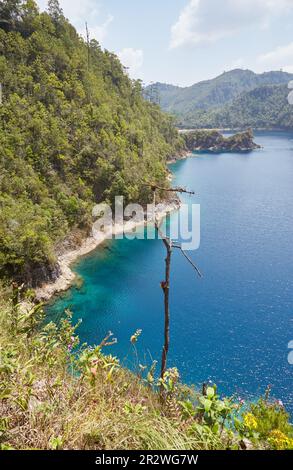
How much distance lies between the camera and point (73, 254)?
33.0 m

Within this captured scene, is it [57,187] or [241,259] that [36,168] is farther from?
[241,259]

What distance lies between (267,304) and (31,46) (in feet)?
146

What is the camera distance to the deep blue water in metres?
19.2

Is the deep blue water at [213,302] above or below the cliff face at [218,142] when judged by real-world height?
below

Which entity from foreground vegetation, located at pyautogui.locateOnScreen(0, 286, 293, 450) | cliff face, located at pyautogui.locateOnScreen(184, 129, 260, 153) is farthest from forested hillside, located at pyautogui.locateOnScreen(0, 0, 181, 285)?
cliff face, located at pyautogui.locateOnScreen(184, 129, 260, 153)

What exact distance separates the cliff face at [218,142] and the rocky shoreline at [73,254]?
7489 cm

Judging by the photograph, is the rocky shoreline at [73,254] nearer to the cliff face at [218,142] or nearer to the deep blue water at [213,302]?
the deep blue water at [213,302]

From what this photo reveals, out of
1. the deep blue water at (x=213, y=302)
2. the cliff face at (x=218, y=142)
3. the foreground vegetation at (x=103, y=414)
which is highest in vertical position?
the cliff face at (x=218, y=142)

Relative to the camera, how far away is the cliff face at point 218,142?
116812mm

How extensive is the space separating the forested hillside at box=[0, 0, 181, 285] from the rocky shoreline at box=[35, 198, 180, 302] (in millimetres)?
1127

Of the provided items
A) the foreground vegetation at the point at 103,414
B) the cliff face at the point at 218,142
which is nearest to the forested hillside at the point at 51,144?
the foreground vegetation at the point at 103,414

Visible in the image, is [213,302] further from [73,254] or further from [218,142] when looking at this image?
[218,142]

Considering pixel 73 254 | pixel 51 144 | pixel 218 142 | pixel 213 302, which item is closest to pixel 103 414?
pixel 213 302

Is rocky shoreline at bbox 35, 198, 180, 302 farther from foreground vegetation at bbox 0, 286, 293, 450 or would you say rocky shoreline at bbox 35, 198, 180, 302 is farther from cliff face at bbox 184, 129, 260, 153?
cliff face at bbox 184, 129, 260, 153
